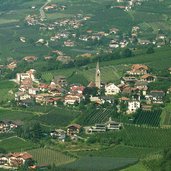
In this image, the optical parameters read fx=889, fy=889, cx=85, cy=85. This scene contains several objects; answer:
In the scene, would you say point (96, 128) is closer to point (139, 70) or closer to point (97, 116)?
point (97, 116)

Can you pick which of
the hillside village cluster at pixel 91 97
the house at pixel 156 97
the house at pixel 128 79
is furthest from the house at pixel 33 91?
the house at pixel 156 97

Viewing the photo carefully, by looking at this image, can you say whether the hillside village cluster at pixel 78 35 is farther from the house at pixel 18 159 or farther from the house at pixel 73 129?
the house at pixel 18 159

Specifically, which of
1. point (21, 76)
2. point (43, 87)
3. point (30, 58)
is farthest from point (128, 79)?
point (30, 58)

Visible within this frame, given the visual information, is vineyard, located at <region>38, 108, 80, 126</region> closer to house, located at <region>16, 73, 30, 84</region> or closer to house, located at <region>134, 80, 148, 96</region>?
house, located at <region>134, 80, 148, 96</region>

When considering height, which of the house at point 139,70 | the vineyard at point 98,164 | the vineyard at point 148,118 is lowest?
the house at point 139,70

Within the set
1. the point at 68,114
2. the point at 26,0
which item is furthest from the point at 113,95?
the point at 26,0

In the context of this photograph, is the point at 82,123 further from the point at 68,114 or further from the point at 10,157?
the point at 10,157
